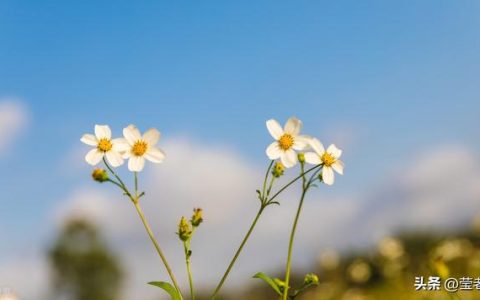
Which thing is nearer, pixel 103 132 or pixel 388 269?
pixel 103 132

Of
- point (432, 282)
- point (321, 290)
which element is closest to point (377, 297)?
point (321, 290)

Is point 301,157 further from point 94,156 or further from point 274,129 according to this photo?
point 94,156

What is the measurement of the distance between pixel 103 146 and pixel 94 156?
2.2 inches

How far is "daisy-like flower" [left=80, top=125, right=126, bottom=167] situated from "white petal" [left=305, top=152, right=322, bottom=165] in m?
0.77

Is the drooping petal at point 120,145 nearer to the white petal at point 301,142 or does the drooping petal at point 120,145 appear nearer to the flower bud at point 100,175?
the flower bud at point 100,175

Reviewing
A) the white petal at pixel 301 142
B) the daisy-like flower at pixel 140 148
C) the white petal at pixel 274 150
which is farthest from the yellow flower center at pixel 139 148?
the white petal at pixel 301 142

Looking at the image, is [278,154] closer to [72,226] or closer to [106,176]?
[106,176]

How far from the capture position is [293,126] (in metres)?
2.49

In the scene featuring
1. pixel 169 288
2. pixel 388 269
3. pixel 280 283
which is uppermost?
pixel 388 269

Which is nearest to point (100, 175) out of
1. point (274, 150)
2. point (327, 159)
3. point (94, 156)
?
point (94, 156)

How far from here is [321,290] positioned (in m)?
9.12

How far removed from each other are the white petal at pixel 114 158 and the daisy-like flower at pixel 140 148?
4 cm

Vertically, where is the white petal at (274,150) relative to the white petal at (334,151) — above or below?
below

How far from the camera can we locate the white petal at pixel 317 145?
2516mm
